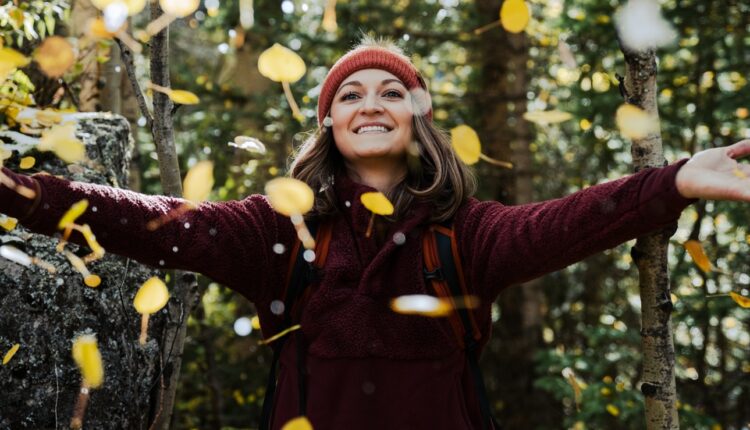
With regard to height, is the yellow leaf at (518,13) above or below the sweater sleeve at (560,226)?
above

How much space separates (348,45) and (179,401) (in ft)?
11.8

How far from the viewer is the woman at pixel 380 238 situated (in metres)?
1.76

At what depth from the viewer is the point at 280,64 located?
256 cm

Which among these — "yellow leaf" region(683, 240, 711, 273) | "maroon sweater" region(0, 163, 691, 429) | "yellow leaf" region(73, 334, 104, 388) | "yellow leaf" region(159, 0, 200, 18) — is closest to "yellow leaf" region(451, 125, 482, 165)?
"maroon sweater" region(0, 163, 691, 429)

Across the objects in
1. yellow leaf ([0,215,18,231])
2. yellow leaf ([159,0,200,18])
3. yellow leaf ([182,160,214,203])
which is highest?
yellow leaf ([159,0,200,18])

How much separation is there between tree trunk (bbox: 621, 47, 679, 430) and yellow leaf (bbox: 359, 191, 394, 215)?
0.82 metres

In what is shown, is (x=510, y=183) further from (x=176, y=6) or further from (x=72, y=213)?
(x=72, y=213)

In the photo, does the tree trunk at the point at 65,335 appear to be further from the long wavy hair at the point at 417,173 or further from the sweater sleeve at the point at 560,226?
the sweater sleeve at the point at 560,226

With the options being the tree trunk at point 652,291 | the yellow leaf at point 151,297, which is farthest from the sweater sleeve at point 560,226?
the yellow leaf at point 151,297

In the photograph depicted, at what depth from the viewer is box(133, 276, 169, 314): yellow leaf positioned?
2.40m

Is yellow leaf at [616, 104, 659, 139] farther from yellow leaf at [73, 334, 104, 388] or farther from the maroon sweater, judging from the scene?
yellow leaf at [73, 334, 104, 388]

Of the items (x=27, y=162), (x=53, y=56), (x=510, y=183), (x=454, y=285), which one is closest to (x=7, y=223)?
(x=27, y=162)

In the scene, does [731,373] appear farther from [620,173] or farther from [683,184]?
[683,184]

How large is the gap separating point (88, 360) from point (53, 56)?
1.93 metres
